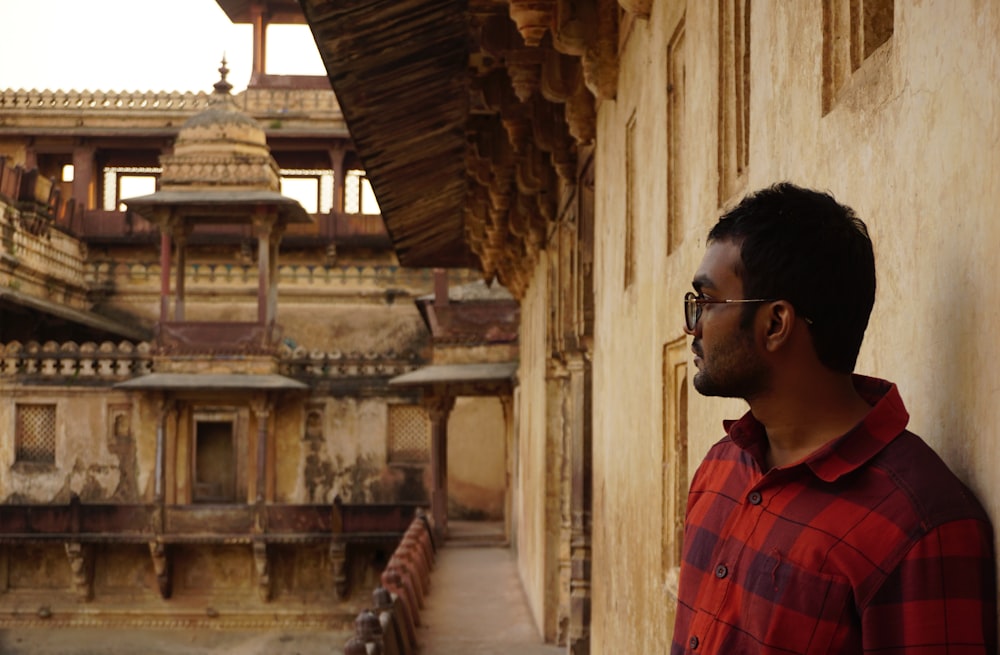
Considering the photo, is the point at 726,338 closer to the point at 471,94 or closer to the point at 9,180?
the point at 471,94

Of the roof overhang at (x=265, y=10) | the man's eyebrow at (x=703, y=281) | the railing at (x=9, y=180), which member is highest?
the roof overhang at (x=265, y=10)

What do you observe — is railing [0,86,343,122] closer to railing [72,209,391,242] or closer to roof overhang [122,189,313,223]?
railing [72,209,391,242]

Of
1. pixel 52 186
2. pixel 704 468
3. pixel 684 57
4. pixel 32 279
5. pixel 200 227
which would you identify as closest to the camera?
pixel 704 468

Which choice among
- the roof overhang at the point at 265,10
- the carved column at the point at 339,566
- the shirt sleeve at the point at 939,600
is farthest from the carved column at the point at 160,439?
the shirt sleeve at the point at 939,600

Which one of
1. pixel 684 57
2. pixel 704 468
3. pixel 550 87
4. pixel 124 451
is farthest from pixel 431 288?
pixel 704 468

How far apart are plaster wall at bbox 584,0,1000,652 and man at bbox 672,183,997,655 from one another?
118mm

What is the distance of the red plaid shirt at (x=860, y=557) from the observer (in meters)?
1.74

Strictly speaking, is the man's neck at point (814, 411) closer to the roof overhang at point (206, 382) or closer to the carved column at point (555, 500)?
the carved column at point (555, 500)

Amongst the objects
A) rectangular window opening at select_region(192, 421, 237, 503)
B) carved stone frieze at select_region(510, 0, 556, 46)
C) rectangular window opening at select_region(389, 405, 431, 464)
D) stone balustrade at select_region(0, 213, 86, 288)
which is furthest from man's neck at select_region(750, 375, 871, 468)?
rectangular window opening at select_region(192, 421, 237, 503)

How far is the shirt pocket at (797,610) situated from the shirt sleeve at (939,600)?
0.16 ft

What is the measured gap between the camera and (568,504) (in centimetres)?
1106

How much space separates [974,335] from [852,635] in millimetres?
440

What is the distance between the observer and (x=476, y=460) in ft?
96.9

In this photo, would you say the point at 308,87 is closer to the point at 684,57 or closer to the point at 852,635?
the point at 684,57
